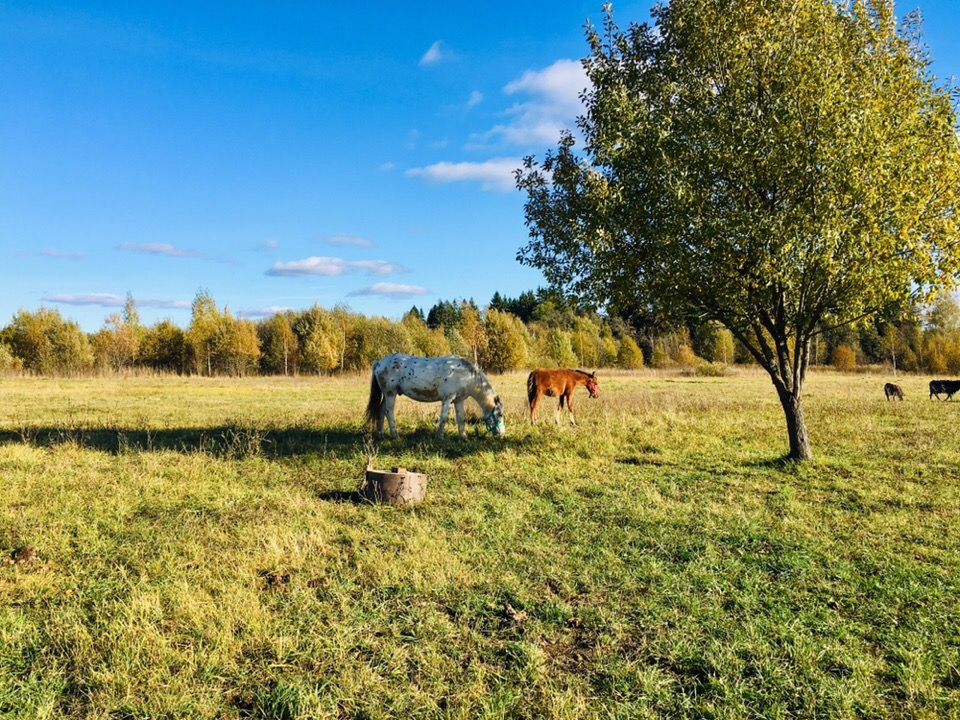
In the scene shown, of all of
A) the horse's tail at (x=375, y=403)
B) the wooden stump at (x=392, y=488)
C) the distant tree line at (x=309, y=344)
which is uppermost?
the distant tree line at (x=309, y=344)

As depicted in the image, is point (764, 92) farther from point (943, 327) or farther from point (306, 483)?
point (943, 327)

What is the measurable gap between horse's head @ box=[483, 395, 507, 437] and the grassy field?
86.7 inches

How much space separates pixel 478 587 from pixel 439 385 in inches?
373

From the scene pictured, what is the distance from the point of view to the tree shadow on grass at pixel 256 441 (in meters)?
13.1

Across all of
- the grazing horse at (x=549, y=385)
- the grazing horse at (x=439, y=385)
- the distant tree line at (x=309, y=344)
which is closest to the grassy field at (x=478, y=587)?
the grazing horse at (x=439, y=385)

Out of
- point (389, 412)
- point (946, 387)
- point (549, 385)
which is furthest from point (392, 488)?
point (946, 387)

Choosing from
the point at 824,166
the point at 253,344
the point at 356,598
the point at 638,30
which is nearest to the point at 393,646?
the point at 356,598

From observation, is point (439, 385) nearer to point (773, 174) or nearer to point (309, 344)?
point (773, 174)

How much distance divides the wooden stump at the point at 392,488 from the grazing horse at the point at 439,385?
562 cm

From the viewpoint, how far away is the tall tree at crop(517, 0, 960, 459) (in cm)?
1055

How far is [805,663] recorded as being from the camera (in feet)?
15.5

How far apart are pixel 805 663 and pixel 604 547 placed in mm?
3110

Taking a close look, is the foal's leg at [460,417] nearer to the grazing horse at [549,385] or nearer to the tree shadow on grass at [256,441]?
the tree shadow on grass at [256,441]

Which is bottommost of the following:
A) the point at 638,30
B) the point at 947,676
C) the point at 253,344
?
the point at 947,676
